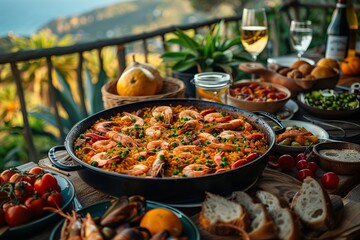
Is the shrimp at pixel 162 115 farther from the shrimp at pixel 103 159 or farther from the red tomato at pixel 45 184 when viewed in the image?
the red tomato at pixel 45 184

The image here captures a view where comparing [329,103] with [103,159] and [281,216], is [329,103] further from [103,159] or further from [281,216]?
[103,159]

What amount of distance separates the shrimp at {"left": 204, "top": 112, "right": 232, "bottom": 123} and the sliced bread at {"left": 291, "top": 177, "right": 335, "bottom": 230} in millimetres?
579

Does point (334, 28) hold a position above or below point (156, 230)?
above

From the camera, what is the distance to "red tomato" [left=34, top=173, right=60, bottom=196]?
4.29 ft

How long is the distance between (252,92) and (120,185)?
1334 mm

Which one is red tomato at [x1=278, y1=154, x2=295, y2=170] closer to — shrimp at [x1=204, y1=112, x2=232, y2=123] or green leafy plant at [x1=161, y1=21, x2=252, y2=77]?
shrimp at [x1=204, y1=112, x2=232, y2=123]

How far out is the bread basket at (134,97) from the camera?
2.15 m

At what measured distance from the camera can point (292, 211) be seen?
1207 mm

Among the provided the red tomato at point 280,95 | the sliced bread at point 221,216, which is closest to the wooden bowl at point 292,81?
the red tomato at point 280,95

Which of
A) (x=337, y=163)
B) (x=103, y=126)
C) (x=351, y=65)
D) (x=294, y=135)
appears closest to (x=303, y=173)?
(x=337, y=163)

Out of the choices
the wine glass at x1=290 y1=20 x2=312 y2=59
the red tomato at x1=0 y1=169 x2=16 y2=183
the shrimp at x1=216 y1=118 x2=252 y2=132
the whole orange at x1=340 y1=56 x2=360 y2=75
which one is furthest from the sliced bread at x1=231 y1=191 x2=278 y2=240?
the whole orange at x1=340 y1=56 x2=360 y2=75

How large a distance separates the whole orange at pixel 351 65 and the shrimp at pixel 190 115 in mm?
1585

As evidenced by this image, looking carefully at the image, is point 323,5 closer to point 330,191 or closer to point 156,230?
point 330,191

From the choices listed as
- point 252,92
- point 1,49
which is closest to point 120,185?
point 252,92
